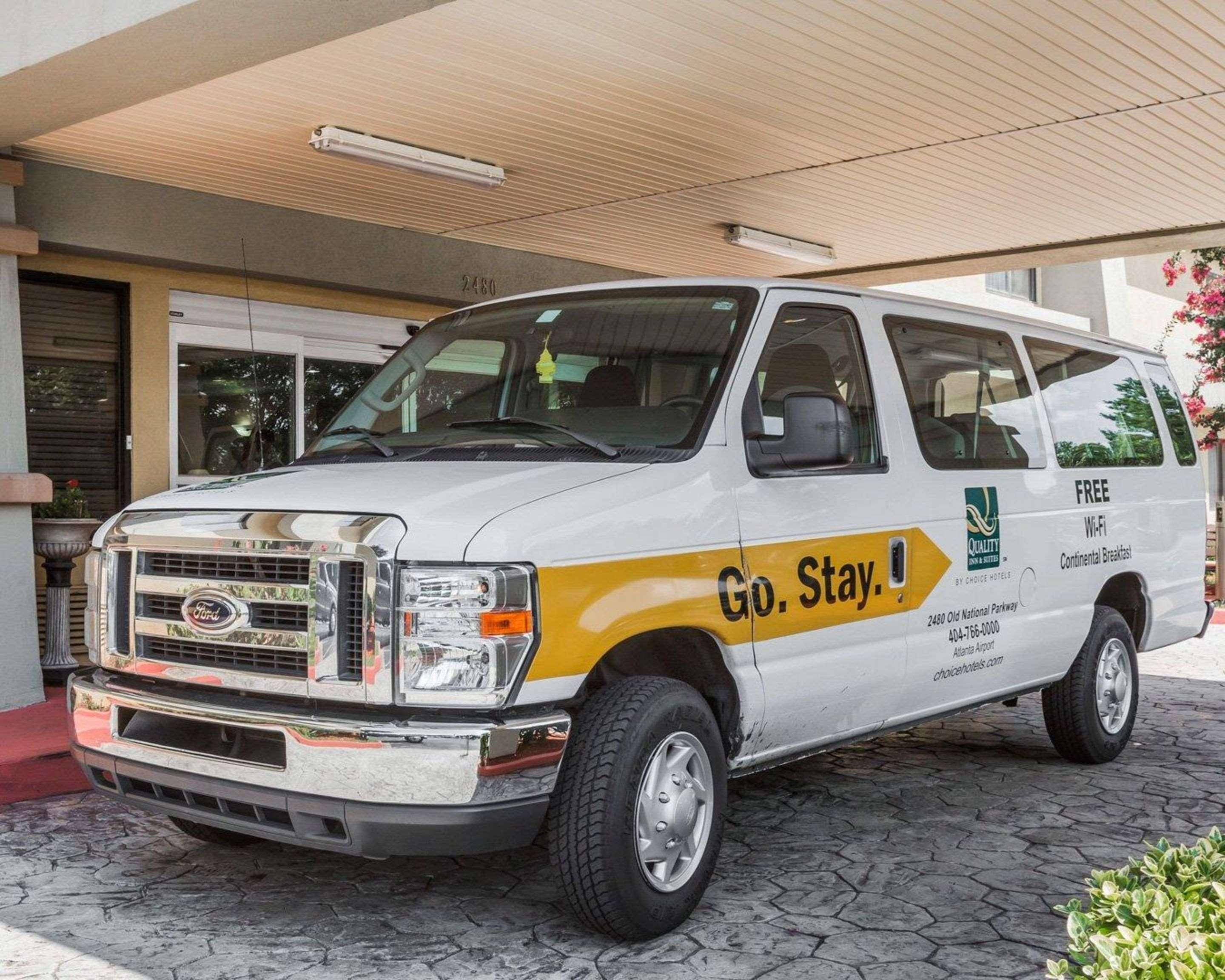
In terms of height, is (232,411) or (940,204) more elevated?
(940,204)

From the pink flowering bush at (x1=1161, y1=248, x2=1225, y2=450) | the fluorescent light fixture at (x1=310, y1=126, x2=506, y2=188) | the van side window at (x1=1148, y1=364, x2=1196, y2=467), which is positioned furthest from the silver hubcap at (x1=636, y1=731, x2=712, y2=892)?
the pink flowering bush at (x1=1161, y1=248, x2=1225, y2=450)

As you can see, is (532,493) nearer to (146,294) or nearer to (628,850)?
(628,850)

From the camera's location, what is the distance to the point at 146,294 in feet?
33.0

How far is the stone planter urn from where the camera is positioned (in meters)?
8.96

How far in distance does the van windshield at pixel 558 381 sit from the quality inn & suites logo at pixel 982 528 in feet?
4.85

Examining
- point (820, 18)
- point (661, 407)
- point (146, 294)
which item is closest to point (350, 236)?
point (146, 294)

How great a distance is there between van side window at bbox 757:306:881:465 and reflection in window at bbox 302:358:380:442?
6.77 meters

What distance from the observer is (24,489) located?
7.97m

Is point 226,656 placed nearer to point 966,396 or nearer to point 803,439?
point 803,439

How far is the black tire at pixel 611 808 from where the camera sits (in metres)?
3.92

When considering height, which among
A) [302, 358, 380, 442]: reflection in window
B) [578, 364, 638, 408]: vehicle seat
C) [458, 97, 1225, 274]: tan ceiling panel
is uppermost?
[458, 97, 1225, 274]: tan ceiling panel

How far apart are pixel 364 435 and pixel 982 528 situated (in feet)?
8.75

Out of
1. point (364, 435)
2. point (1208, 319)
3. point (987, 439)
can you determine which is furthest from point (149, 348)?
point (1208, 319)

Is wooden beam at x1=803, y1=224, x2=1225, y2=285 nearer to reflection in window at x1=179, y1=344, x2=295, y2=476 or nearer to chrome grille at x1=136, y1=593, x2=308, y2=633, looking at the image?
reflection in window at x1=179, y1=344, x2=295, y2=476
